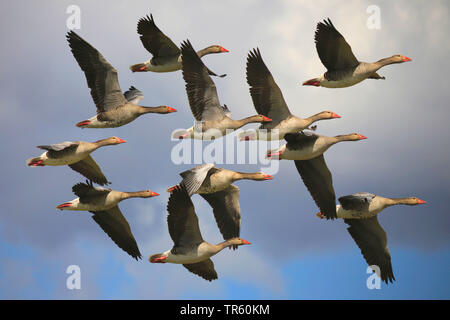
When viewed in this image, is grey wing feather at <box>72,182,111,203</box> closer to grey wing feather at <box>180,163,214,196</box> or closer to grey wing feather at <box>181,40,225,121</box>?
grey wing feather at <box>180,163,214,196</box>

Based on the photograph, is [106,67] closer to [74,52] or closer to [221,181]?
[74,52]

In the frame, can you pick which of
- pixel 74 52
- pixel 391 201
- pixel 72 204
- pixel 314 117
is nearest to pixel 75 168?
pixel 72 204

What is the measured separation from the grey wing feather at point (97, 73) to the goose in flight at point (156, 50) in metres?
3.03

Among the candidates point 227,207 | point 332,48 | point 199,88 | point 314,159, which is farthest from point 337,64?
point 227,207

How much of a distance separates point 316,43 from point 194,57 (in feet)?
11.7

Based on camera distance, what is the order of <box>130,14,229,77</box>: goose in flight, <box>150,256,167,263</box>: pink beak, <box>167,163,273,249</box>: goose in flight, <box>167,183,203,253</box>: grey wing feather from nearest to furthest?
<box>167,183,203,253</box>: grey wing feather < <box>150,256,167,263</box>: pink beak < <box>167,163,273,249</box>: goose in flight < <box>130,14,229,77</box>: goose in flight

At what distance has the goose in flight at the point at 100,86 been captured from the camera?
86.3 ft

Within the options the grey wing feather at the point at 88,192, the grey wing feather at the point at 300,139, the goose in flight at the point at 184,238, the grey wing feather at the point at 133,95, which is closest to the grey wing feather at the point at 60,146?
the grey wing feather at the point at 88,192

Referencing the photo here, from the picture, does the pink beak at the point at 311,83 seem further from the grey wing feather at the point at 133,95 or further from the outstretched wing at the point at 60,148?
the outstretched wing at the point at 60,148

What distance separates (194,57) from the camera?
83.9 ft

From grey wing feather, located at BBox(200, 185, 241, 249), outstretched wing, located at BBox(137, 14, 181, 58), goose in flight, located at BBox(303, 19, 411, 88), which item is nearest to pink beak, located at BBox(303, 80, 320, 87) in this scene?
goose in flight, located at BBox(303, 19, 411, 88)

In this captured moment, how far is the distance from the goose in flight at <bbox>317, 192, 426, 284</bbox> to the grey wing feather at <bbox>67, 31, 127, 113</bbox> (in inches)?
283

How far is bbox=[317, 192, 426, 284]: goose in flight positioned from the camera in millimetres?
26109

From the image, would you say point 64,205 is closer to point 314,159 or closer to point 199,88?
point 199,88
